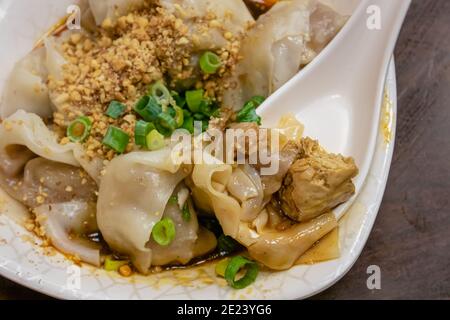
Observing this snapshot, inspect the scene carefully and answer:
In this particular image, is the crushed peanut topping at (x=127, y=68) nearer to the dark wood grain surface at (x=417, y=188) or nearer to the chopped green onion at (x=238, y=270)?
the chopped green onion at (x=238, y=270)

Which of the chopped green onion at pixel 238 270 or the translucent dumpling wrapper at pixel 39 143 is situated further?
the translucent dumpling wrapper at pixel 39 143

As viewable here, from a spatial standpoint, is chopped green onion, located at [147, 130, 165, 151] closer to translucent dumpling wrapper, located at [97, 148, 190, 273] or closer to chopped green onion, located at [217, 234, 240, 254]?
translucent dumpling wrapper, located at [97, 148, 190, 273]

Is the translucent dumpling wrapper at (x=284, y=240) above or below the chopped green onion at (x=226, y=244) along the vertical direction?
above

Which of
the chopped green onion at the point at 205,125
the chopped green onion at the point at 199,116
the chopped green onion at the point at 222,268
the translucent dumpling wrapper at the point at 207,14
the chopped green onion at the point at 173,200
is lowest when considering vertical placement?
the chopped green onion at the point at 222,268

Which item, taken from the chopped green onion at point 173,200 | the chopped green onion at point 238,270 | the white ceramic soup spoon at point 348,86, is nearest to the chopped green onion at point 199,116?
the white ceramic soup spoon at point 348,86

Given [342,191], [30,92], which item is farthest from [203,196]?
[30,92]

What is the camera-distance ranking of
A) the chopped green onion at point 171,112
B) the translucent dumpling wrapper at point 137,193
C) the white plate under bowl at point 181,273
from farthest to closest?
the chopped green onion at point 171,112 < the translucent dumpling wrapper at point 137,193 < the white plate under bowl at point 181,273

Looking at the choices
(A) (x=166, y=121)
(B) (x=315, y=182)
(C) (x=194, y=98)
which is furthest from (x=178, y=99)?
(B) (x=315, y=182)
